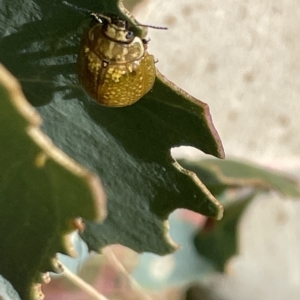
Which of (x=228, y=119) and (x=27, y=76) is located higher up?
(x=27, y=76)

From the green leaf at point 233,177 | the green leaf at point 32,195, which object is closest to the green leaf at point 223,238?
the green leaf at point 233,177

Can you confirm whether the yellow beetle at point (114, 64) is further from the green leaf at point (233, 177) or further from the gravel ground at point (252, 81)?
the gravel ground at point (252, 81)

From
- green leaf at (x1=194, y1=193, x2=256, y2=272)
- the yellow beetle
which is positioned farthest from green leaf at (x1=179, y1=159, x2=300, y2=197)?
the yellow beetle

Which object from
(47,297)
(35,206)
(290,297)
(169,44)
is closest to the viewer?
(35,206)

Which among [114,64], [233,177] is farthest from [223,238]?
[114,64]

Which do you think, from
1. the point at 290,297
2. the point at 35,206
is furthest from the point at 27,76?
the point at 290,297

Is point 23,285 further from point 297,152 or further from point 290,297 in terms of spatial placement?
point 297,152

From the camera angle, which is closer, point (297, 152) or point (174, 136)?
point (174, 136)

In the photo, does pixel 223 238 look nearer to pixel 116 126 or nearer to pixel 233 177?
pixel 233 177
